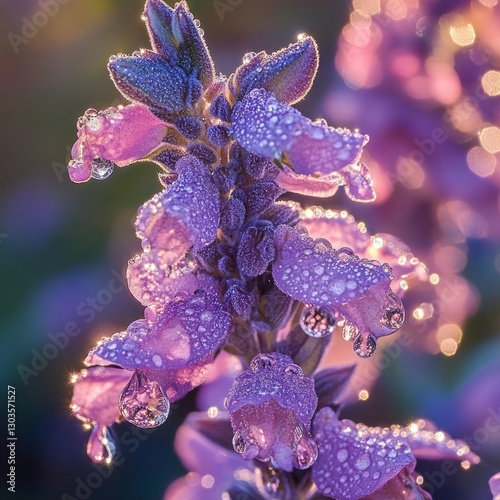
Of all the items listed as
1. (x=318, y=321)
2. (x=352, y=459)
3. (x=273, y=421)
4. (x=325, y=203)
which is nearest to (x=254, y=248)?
(x=318, y=321)

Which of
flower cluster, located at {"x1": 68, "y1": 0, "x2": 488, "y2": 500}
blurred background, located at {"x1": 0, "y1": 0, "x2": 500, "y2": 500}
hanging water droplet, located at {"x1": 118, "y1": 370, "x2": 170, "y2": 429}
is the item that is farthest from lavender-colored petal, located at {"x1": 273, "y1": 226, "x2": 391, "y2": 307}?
blurred background, located at {"x1": 0, "y1": 0, "x2": 500, "y2": 500}

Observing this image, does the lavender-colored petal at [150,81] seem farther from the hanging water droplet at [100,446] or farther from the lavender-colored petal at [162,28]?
the hanging water droplet at [100,446]

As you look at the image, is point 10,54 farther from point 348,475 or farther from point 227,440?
point 348,475

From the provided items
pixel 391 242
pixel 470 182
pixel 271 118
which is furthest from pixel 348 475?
pixel 470 182

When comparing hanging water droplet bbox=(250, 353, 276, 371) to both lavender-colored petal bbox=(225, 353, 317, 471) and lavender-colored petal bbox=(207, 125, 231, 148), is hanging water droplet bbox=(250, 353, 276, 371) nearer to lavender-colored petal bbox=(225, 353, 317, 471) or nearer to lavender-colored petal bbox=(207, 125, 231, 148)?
lavender-colored petal bbox=(225, 353, 317, 471)

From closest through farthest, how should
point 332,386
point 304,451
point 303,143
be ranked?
1. point 303,143
2. point 304,451
3. point 332,386

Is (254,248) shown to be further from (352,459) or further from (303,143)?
(352,459)
